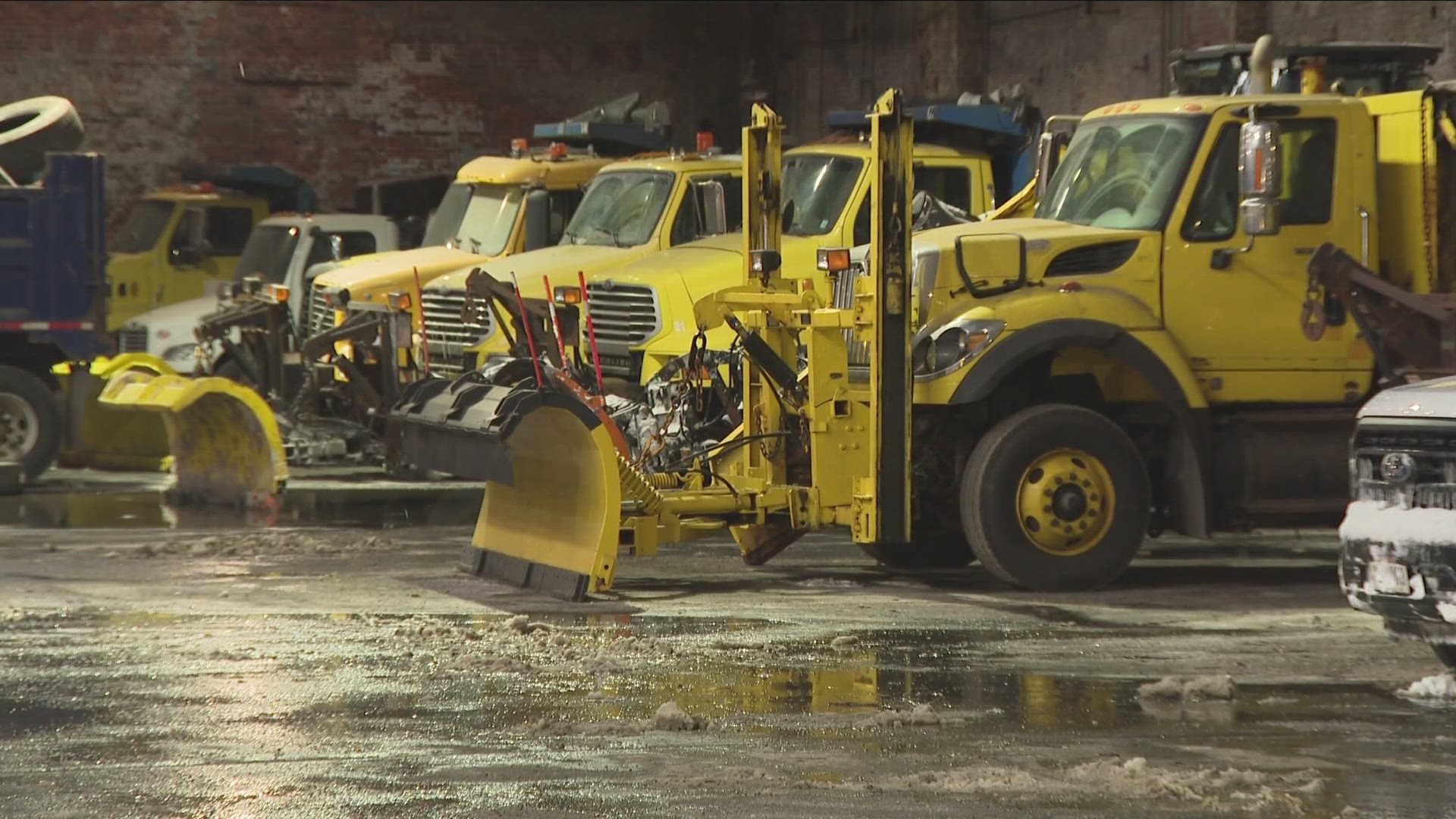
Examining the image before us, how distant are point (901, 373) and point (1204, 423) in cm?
160

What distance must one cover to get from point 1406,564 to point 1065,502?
11.5 ft

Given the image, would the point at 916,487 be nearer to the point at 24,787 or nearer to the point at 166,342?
the point at 24,787

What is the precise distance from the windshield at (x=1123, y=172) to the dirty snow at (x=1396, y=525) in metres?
3.65

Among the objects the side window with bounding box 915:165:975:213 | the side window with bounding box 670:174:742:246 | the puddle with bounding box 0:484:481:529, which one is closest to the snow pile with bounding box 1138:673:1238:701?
the puddle with bounding box 0:484:481:529

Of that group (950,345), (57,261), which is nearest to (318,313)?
(57,261)

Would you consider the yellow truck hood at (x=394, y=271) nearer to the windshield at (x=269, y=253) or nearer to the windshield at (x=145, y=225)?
the windshield at (x=269, y=253)

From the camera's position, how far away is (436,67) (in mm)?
31281

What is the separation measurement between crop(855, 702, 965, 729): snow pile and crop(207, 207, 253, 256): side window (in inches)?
661

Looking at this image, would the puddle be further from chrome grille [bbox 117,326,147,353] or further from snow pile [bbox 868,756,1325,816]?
snow pile [bbox 868,756,1325,816]

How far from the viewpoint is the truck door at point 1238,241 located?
1130 cm

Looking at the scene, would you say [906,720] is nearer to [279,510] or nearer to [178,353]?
[279,510]

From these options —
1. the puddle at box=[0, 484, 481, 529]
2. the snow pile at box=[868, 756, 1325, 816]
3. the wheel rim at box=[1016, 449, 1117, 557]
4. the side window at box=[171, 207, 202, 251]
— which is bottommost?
the snow pile at box=[868, 756, 1325, 816]

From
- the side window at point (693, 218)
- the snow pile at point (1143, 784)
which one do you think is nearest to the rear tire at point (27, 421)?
the side window at point (693, 218)

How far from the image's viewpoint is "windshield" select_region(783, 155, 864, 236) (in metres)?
15.8
